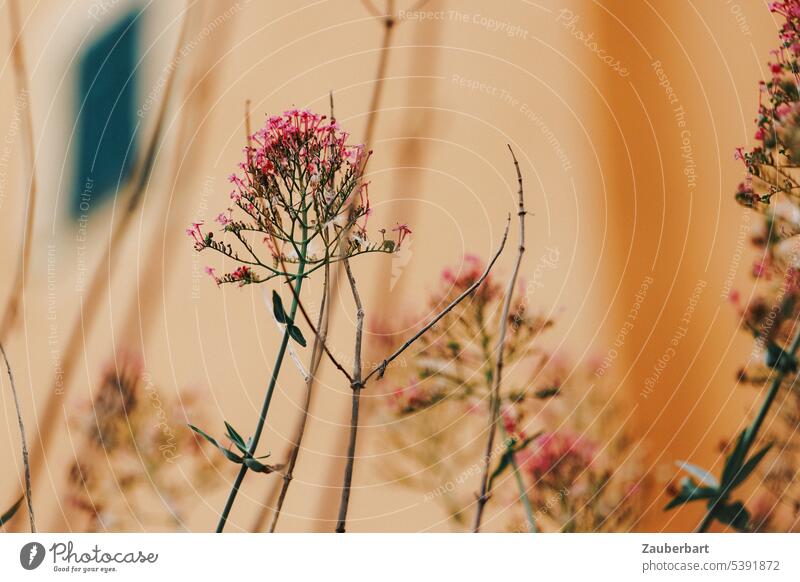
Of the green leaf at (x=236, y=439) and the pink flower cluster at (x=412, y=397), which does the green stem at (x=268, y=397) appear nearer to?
the green leaf at (x=236, y=439)

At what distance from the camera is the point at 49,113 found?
929 mm

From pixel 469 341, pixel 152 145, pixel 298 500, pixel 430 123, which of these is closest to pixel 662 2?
pixel 430 123

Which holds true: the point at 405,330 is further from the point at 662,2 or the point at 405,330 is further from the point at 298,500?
the point at 662,2

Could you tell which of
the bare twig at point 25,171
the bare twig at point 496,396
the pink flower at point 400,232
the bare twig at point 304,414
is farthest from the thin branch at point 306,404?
the bare twig at point 25,171

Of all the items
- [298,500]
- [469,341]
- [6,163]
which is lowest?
[298,500]

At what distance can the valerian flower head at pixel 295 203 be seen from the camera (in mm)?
800

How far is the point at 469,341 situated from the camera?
0.91m

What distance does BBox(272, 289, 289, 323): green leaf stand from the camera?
84cm

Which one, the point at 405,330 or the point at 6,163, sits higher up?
the point at 6,163

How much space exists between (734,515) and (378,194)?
58cm

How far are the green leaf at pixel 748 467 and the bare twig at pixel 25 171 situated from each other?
89 cm

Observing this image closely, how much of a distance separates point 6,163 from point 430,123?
0.52m

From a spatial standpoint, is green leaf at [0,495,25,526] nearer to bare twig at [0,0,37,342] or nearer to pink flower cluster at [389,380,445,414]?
bare twig at [0,0,37,342]
